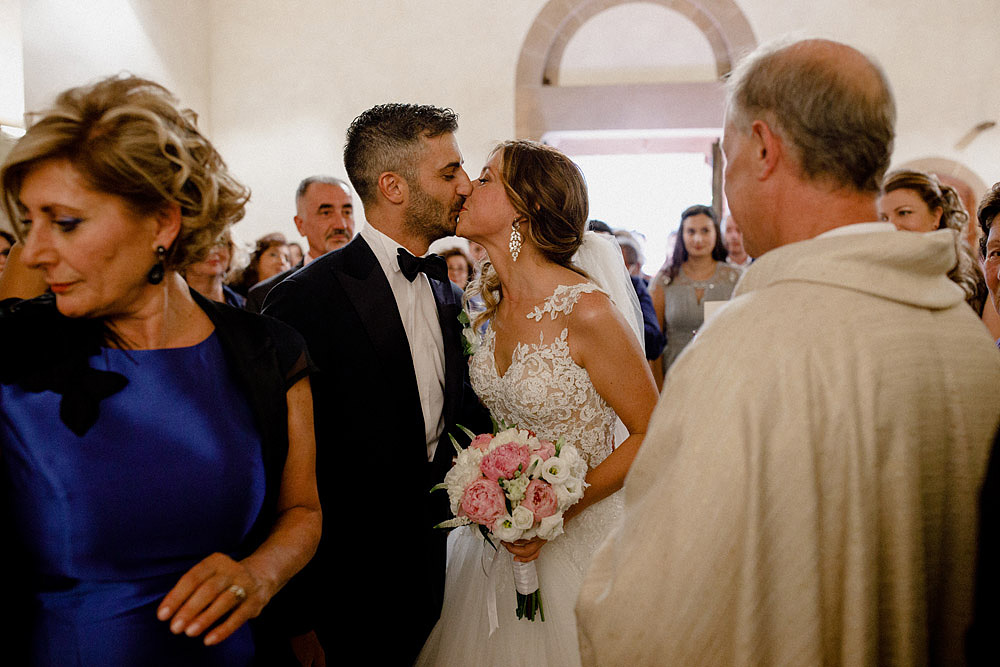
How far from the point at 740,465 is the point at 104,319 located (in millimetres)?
1295

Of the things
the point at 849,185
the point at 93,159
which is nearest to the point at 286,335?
the point at 93,159

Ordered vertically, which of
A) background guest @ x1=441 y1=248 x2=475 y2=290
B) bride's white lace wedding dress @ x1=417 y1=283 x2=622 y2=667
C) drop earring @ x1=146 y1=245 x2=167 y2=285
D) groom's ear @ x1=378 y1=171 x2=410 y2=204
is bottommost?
bride's white lace wedding dress @ x1=417 y1=283 x2=622 y2=667

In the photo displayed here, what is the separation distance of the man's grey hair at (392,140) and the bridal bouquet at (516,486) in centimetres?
114

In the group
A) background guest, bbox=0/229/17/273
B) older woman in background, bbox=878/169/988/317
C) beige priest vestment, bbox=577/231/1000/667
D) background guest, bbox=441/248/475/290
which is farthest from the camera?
background guest, bbox=441/248/475/290

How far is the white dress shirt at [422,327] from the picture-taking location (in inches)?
101

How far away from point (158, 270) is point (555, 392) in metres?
1.31

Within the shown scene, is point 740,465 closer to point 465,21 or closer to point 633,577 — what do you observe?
point 633,577

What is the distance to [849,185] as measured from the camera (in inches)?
49.5

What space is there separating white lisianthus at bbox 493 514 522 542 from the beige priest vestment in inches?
33.0

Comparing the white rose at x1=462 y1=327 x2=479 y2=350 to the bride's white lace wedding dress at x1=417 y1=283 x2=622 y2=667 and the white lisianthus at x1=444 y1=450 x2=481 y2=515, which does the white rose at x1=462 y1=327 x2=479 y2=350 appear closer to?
the bride's white lace wedding dress at x1=417 y1=283 x2=622 y2=667

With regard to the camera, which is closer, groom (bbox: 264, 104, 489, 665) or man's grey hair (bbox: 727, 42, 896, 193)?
man's grey hair (bbox: 727, 42, 896, 193)

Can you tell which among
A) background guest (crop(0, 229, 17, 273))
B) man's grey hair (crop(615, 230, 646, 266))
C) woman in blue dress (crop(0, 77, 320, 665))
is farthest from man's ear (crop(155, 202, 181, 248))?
man's grey hair (crop(615, 230, 646, 266))

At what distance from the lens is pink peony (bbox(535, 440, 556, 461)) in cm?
214

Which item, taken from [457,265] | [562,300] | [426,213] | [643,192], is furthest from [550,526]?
[643,192]
